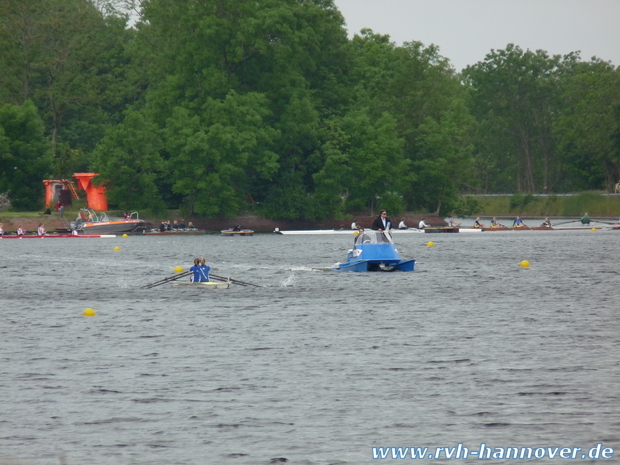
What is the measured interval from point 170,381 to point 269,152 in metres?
→ 83.7

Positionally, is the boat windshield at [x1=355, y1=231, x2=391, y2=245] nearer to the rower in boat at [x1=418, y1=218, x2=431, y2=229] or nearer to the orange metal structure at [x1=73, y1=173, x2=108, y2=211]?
the rower in boat at [x1=418, y1=218, x2=431, y2=229]

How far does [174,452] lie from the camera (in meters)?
16.2

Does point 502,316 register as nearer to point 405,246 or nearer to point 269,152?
point 405,246

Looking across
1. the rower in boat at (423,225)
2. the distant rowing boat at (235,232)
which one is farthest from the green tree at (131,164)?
the rower in boat at (423,225)

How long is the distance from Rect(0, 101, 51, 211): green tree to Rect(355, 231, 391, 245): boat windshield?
2558 inches

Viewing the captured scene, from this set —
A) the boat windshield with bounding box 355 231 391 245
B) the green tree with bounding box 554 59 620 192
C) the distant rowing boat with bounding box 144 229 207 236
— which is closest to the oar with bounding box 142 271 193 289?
the boat windshield with bounding box 355 231 391 245

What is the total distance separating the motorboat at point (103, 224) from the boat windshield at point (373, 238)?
52544mm

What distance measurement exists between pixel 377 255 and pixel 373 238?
0.91 meters

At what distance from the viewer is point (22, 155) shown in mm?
104875

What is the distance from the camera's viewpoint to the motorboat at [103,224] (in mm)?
95375

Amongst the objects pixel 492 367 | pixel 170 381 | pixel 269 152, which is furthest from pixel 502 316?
pixel 269 152

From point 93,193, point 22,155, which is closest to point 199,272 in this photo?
point 93,193

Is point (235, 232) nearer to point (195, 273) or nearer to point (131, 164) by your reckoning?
point (131, 164)

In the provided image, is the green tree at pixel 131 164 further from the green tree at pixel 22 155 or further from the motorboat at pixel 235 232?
the motorboat at pixel 235 232
